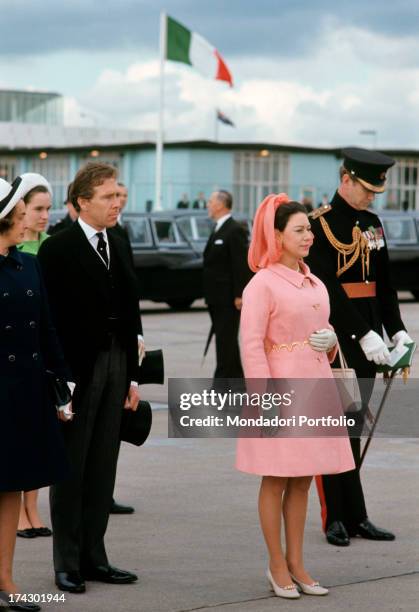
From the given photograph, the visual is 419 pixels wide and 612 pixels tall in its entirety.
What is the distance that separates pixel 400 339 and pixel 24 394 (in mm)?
2200

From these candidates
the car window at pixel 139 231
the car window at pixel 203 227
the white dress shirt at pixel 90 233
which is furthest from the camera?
the car window at pixel 203 227

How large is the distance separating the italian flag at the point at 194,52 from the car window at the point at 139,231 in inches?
A: 656

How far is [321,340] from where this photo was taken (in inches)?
223

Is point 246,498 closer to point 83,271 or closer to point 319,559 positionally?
point 319,559

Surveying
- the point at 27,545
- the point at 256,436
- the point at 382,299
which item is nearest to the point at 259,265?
the point at 256,436

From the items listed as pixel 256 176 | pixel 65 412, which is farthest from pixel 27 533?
pixel 256 176

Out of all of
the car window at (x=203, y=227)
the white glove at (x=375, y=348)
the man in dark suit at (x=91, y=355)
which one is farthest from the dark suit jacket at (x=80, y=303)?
the car window at (x=203, y=227)

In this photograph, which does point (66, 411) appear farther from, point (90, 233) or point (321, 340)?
point (321, 340)

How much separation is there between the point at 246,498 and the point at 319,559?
4.51 feet

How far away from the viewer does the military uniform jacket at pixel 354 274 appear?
6539 mm

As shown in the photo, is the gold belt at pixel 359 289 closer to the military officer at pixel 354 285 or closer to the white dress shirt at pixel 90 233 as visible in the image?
the military officer at pixel 354 285

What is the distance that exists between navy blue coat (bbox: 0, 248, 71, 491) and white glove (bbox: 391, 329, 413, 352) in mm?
1964

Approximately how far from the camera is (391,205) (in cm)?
4041

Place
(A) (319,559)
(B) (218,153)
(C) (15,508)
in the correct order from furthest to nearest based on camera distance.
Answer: (B) (218,153), (A) (319,559), (C) (15,508)
